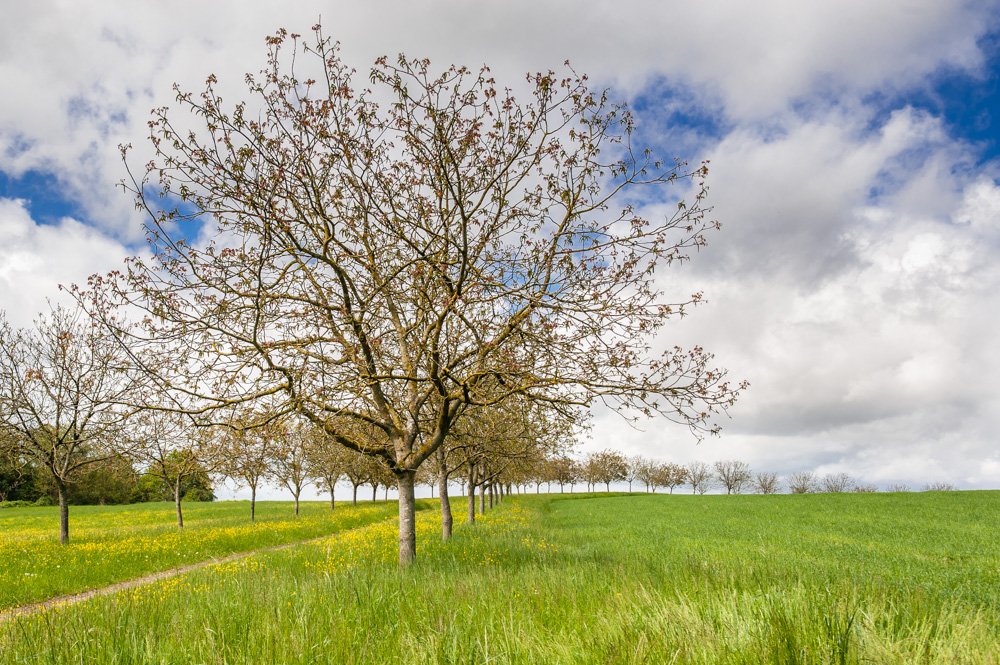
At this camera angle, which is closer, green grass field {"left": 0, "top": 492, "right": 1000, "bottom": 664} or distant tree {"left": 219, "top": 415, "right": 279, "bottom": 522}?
green grass field {"left": 0, "top": 492, "right": 1000, "bottom": 664}

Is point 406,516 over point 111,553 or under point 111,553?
over

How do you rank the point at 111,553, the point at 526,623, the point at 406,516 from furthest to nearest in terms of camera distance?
the point at 111,553 → the point at 406,516 → the point at 526,623

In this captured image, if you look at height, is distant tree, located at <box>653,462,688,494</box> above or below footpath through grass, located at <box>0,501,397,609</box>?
below

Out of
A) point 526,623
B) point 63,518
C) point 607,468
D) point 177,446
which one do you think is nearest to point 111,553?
point 63,518

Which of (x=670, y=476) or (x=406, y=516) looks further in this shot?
(x=670, y=476)

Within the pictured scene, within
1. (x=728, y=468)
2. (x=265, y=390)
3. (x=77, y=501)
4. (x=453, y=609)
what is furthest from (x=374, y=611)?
(x=728, y=468)

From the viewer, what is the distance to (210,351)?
7539 millimetres

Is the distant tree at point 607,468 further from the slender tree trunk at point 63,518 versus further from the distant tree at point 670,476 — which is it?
the slender tree trunk at point 63,518

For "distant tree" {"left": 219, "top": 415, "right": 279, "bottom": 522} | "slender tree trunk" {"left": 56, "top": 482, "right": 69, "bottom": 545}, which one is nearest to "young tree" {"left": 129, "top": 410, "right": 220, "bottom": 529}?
"distant tree" {"left": 219, "top": 415, "right": 279, "bottom": 522}

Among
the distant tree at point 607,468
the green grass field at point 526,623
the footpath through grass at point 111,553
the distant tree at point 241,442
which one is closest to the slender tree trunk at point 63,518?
the footpath through grass at point 111,553

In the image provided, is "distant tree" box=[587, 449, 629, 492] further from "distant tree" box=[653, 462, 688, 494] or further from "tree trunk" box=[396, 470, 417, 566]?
"tree trunk" box=[396, 470, 417, 566]

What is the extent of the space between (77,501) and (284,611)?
86053mm

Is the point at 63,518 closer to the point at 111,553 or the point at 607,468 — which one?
the point at 111,553

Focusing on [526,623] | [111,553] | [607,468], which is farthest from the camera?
[607,468]
